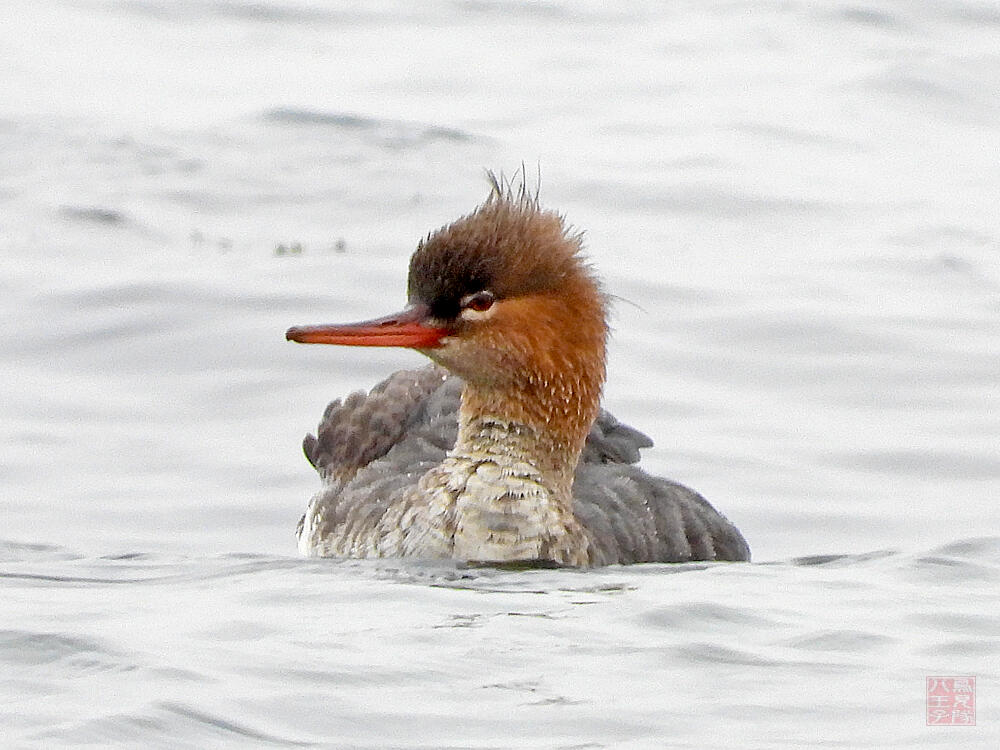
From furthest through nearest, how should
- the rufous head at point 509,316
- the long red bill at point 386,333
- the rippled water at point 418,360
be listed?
the rufous head at point 509,316, the long red bill at point 386,333, the rippled water at point 418,360

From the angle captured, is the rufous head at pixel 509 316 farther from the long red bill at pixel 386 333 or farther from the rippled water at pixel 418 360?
the rippled water at pixel 418 360

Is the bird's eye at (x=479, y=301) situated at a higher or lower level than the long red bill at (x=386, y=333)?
higher

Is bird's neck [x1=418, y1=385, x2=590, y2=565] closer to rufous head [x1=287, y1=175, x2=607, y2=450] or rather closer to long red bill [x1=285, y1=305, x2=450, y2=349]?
rufous head [x1=287, y1=175, x2=607, y2=450]

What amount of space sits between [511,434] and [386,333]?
0.75 m

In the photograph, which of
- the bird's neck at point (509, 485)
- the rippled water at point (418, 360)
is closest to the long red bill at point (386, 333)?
the bird's neck at point (509, 485)

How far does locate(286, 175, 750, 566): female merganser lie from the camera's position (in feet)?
29.2

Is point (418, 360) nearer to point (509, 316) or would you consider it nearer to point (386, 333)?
point (509, 316)

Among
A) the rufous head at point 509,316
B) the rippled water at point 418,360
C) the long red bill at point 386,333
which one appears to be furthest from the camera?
the rufous head at point 509,316

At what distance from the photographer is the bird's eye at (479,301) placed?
8.92m


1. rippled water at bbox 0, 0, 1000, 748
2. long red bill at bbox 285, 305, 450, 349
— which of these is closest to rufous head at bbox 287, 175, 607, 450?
long red bill at bbox 285, 305, 450, 349

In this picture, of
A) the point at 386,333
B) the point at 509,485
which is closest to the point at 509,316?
the point at 386,333

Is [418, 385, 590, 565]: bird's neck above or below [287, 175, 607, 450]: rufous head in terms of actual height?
below

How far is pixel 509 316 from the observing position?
8.98 meters

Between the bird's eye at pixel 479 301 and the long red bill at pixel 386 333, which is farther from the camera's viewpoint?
the bird's eye at pixel 479 301
